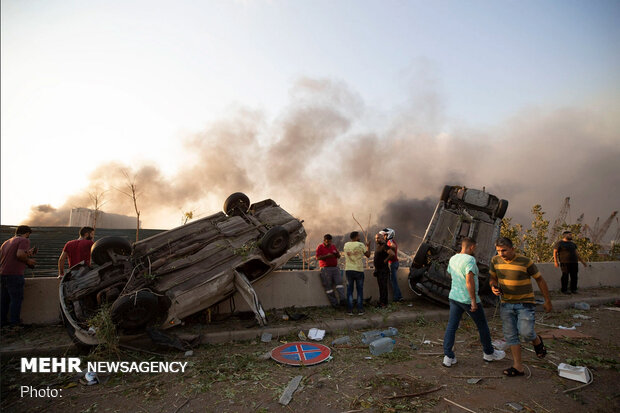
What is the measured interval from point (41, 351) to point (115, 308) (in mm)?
1530

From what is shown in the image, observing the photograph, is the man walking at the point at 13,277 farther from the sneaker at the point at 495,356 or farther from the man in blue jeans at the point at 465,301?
the sneaker at the point at 495,356

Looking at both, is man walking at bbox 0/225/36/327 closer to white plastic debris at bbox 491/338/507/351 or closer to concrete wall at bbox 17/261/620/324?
concrete wall at bbox 17/261/620/324

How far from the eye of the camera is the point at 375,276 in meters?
7.93

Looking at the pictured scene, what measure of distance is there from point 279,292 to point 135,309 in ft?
10.4

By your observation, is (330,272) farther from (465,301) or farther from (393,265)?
(465,301)

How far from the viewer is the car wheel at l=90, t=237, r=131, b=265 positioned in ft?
18.3

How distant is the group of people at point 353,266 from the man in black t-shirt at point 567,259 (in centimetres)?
559

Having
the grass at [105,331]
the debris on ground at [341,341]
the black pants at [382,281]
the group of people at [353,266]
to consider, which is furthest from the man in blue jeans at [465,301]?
the grass at [105,331]

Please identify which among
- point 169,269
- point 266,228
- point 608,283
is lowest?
point 608,283

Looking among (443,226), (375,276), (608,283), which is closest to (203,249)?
(375,276)

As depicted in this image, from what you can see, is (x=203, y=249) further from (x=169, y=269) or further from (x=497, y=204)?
(x=497, y=204)

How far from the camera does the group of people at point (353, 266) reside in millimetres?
7309

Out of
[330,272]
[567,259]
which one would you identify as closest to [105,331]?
[330,272]

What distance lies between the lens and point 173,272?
18.5 ft
